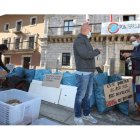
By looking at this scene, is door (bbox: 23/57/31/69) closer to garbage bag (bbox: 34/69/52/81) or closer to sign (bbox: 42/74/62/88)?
garbage bag (bbox: 34/69/52/81)

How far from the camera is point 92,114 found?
175 cm

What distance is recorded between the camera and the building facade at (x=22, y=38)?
9.27 ft

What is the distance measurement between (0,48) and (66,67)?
0.96 metres

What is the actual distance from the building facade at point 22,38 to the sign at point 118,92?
1399mm

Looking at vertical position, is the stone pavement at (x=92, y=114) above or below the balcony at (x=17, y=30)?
below

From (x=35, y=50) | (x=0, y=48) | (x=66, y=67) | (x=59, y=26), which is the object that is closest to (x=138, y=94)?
(x=66, y=67)

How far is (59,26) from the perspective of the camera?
3334 millimetres

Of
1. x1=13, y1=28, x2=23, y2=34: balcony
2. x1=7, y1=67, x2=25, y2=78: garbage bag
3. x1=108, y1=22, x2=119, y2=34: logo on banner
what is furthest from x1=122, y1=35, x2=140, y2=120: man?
x1=13, y1=28, x2=23, y2=34: balcony

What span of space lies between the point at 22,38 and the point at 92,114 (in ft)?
5.63

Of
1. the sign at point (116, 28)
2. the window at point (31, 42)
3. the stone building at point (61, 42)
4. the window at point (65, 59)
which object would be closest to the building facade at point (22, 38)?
the window at point (31, 42)

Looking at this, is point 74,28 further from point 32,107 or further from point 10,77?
point 32,107

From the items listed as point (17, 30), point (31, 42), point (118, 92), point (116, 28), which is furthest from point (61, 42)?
point (118, 92)

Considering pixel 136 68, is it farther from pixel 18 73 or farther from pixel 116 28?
pixel 116 28

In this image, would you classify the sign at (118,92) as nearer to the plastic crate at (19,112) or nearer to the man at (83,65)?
the man at (83,65)
